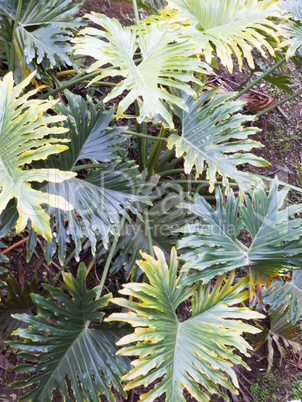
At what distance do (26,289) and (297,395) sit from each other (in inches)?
66.2

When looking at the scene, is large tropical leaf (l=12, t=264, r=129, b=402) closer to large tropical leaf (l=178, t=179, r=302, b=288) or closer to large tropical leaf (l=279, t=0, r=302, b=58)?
large tropical leaf (l=178, t=179, r=302, b=288)

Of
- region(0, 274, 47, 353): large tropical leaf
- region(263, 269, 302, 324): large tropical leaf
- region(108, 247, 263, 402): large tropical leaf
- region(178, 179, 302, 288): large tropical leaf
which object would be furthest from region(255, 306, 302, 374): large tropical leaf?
region(0, 274, 47, 353): large tropical leaf

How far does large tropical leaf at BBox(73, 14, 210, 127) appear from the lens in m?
1.21

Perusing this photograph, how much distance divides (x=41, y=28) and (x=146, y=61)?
0.72 meters

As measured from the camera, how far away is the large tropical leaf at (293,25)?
1714 millimetres

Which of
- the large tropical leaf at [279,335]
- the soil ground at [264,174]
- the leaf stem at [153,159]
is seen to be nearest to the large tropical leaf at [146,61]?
the leaf stem at [153,159]

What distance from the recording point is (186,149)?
1.52m

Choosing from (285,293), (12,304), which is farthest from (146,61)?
(285,293)

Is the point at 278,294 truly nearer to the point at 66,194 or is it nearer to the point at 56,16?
the point at 66,194

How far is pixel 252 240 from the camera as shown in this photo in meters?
1.39

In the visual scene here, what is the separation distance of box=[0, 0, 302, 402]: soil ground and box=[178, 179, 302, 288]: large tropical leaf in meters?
0.78

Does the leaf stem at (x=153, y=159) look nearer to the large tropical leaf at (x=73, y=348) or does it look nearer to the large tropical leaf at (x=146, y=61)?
the large tropical leaf at (x=146, y=61)

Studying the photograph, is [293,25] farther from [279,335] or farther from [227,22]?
[279,335]

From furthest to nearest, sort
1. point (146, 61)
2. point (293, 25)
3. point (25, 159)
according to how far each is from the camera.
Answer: point (293, 25)
point (146, 61)
point (25, 159)
